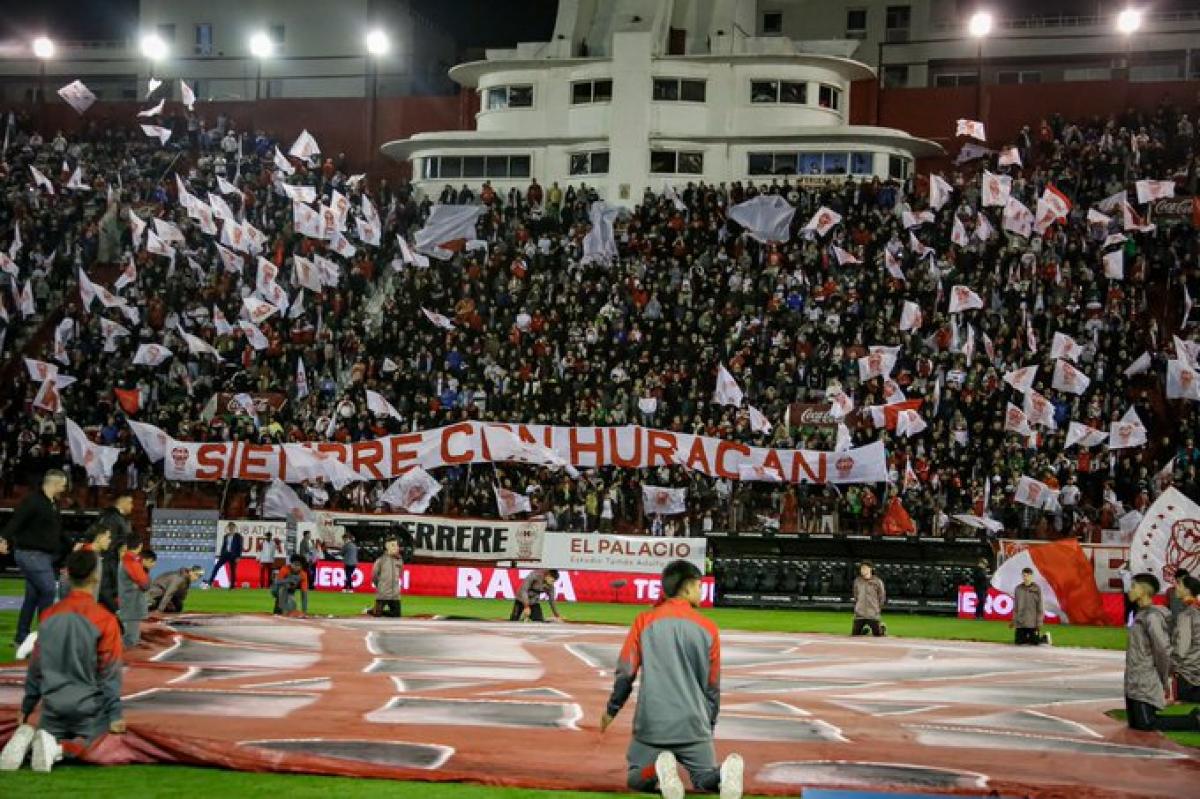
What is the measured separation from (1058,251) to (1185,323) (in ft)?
16.0

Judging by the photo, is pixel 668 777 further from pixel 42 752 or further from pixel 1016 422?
pixel 1016 422

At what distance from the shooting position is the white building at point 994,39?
79.4 metres

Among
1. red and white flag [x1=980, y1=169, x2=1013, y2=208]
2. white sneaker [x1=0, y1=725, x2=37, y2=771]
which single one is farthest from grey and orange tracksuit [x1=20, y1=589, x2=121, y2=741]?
red and white flag [x1=980, y1=169, x2=1013, y2=208]

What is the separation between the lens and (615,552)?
44094 mm

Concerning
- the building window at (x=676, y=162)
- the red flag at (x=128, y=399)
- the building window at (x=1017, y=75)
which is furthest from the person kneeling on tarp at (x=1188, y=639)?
the building window at (x=1017, y=75)

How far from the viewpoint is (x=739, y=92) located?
214ft

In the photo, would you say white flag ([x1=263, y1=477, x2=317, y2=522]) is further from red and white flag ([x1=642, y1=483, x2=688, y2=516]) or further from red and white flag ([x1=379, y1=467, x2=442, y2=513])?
red and white flag ([x1=642, y1=483, x2=688, y2=516])

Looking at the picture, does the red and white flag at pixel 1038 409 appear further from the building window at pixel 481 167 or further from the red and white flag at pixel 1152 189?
the building window at pixel 481 167

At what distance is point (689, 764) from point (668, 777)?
411 mm

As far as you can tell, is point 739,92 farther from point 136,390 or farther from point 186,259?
point 136,390

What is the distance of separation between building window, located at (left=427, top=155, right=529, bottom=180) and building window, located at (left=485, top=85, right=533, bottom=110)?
257 centimetres

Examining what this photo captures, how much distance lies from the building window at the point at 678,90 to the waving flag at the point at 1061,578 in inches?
1151

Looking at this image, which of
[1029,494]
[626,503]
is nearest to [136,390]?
[626,503]

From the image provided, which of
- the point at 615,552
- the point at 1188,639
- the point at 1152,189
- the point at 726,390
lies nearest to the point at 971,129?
the point at 1152,189
